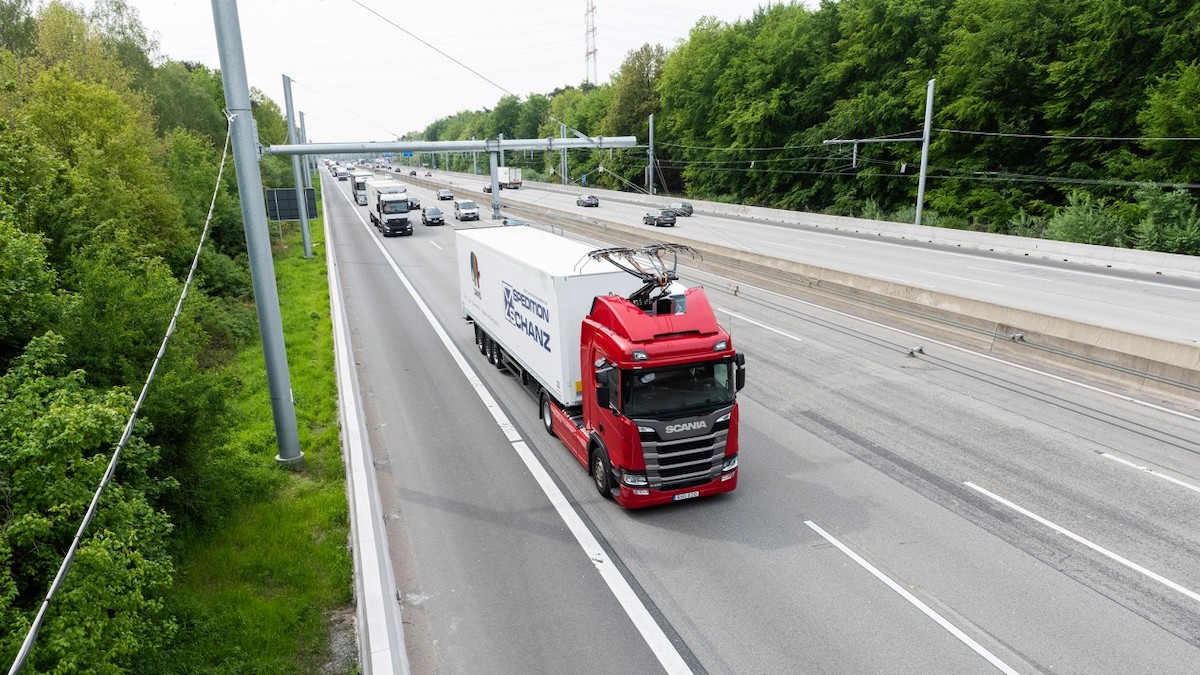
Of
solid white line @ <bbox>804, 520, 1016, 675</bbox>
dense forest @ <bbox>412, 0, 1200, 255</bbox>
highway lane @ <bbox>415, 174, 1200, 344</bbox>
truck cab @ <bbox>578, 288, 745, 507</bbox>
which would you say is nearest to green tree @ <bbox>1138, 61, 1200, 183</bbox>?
dense forest @ <bbox>412, 0, 1200, 255</bbox>

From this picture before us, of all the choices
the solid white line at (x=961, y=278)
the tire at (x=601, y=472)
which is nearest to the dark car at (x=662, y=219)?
the solid white line at (x=961, y=278)

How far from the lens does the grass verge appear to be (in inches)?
279

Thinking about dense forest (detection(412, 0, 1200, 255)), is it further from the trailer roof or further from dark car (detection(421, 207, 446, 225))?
dark car (detection(421, 207, 446, 225))

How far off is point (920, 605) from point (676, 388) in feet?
13.3

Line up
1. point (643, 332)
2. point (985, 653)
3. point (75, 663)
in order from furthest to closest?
point (643, 332) → point (985, 653) → point (75, 663)

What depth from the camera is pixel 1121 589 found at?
26.9 ft

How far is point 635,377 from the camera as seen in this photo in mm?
9836

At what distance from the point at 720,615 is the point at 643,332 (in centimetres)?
404

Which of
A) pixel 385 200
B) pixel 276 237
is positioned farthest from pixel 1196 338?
pixel 276 237

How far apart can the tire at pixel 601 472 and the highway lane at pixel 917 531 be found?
0.19 meters

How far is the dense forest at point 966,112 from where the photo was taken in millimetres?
38188

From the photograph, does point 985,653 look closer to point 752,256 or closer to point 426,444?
point 426,444

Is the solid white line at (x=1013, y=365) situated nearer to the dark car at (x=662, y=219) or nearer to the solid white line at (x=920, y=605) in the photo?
the solid white line at (x=920, y=605)

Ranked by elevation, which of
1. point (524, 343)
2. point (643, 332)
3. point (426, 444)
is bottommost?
point (426, 444)
